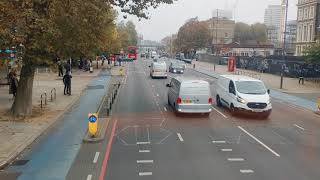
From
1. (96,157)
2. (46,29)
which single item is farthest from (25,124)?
(96,157)

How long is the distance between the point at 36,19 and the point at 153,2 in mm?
8092

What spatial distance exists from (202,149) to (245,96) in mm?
8122

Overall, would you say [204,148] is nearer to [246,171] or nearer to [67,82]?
[246,171]

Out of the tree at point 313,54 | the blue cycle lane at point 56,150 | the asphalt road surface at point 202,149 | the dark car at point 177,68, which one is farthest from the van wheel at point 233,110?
the dark car at point 177,68

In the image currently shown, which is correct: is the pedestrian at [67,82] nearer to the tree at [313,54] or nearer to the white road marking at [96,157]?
the white road marking at [96,157]

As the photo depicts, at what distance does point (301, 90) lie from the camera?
41.0 meters

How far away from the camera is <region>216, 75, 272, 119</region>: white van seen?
22.6 metres

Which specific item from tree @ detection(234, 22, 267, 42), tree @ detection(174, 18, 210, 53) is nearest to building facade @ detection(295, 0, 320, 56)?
tree @ detection(174, 18, 210, 53)

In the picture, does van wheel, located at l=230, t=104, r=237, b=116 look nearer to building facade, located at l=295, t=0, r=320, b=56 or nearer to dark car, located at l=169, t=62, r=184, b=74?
dark car, located at l=169, t=62, r=184, b=74

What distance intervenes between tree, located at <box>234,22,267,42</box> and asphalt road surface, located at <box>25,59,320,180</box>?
155m

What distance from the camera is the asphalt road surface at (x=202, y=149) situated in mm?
12633

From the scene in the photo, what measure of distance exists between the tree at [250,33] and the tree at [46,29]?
158 m

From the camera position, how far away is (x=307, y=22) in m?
101

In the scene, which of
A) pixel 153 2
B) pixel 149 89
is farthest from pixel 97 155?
pixel 149 89
